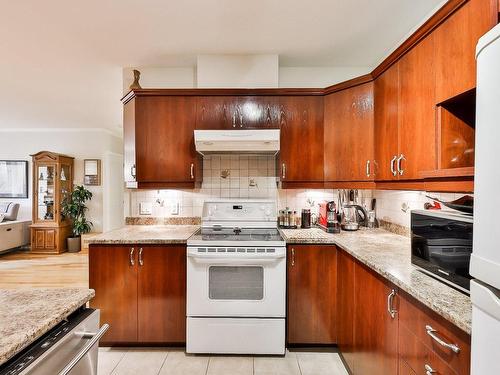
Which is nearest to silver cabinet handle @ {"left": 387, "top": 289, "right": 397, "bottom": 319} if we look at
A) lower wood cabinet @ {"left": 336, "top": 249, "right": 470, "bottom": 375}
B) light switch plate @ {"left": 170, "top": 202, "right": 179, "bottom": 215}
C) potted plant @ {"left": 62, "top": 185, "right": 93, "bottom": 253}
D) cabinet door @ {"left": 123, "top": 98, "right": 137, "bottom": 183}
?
lower wood cabinet @ {"left": 336, "top": 249, "right": 470, "bottom": 375}

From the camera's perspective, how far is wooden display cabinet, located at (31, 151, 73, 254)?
5.46m

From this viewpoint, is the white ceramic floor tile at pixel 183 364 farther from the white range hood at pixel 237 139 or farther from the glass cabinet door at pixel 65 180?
the glass cabinet door at pixel 65 180

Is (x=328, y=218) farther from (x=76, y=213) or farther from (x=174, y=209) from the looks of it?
(x=76, y=213)

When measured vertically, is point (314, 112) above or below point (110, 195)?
above

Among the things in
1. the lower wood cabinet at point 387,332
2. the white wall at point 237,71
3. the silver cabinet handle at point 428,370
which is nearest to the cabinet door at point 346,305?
the lower wood cabinet at point 387,332

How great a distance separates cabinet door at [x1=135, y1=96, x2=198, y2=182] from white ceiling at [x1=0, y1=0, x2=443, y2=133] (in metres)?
0.51

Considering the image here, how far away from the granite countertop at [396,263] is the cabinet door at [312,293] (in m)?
0.10

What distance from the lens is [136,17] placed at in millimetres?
2141

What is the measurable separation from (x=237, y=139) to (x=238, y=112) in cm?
35

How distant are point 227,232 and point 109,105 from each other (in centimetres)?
310

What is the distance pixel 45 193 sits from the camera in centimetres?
557

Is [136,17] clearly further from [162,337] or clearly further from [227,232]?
[162,337]

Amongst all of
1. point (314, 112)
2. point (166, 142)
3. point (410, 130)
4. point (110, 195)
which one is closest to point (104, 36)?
point (166, 142)

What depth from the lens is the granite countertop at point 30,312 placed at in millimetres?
709
